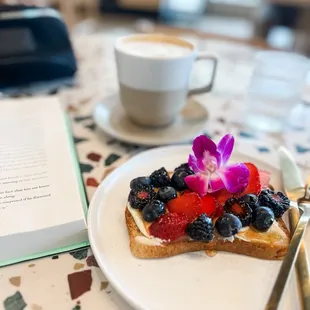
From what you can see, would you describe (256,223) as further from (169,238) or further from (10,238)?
(10,238)

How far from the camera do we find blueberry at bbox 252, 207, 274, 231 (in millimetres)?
434

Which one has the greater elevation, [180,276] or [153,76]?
[153,76]

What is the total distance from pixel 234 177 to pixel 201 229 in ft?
0.29

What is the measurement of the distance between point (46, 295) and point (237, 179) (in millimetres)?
259

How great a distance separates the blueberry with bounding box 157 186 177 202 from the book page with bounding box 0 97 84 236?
99mm

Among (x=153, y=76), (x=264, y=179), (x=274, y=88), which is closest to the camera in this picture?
(x=264, y=179)

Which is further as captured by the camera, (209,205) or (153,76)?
(153,76)

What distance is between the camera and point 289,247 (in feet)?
1.38

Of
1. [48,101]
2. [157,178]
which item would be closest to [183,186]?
[157,178]

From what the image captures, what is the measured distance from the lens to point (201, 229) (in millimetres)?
413

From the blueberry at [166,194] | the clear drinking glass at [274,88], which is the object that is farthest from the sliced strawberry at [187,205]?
the clear drinking glass at [274,88]

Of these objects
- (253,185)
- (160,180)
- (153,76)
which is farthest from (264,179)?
(153,76)

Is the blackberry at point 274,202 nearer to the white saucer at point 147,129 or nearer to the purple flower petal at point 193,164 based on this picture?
the purple flower petal at point 193,164

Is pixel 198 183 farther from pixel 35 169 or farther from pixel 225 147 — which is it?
pixel 35 169
